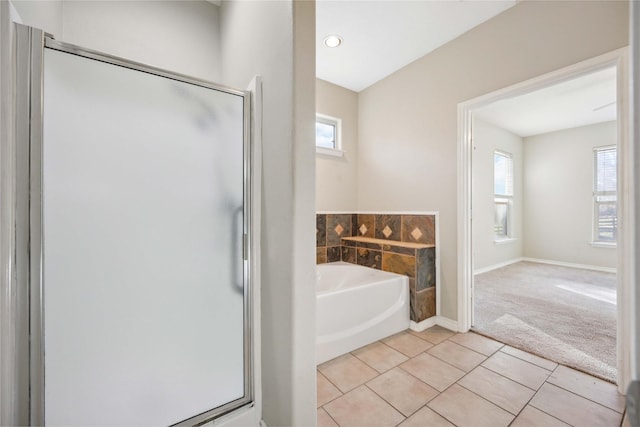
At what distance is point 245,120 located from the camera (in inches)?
53.2

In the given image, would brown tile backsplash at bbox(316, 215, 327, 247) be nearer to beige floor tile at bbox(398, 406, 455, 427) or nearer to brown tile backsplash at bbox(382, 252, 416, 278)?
brown tile backsplash at bbox(382, 252, 416, 278)

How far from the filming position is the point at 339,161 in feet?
10.8

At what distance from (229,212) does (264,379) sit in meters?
0.86

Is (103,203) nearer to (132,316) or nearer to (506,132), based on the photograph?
(132,316)

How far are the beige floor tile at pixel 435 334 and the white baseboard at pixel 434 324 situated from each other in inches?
1.2

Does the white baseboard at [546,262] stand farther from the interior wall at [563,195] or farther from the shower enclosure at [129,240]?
the shower enclosure at [129,240]

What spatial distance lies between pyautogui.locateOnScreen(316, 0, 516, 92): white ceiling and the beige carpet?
2.61 metres

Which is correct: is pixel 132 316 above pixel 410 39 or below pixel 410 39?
below

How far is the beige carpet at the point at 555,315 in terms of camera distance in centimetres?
194

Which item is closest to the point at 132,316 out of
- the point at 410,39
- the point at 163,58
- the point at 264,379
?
the point at 264,379

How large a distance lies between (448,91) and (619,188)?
1.44 metres

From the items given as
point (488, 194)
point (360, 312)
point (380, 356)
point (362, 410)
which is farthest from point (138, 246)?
point (488, 194)

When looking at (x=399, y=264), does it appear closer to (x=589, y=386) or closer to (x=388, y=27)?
(x=589, y=386)

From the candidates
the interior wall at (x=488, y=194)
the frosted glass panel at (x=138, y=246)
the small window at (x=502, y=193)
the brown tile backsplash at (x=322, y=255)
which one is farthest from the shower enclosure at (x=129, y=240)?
the small window at (x=502, y=193)
